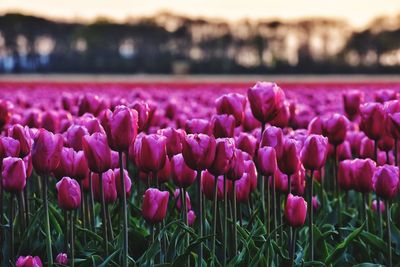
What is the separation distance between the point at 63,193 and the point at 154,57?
257 ft

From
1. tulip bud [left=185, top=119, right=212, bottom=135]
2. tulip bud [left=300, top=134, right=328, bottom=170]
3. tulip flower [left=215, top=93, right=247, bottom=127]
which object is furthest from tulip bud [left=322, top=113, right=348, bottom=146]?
tulip bud [left=300, top=134, right=328, bottom=170]

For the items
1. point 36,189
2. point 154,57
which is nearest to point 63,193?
point 36,189

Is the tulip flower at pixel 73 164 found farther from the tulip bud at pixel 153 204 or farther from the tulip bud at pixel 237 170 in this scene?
the tulip bud at pixel 237 170

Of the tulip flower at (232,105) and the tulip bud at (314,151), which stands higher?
the tulip flower at (232,105)

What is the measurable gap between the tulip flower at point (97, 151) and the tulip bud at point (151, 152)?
0.36ft

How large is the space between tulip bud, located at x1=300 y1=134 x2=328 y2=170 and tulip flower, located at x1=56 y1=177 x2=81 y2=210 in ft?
2.53

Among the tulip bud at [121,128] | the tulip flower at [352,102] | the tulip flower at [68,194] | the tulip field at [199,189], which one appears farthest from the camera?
the tulip flower at [352,102]

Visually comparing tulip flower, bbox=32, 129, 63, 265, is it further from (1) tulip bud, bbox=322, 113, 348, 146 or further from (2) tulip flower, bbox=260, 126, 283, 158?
(1) tulip bud, bbox=322, 113, 348, 146

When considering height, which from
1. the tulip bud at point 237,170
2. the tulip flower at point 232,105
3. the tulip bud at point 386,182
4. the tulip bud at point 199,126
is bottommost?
the tulip bud at point 386,182

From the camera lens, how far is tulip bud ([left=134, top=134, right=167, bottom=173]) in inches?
90.0

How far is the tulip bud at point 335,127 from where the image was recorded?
10.1ft

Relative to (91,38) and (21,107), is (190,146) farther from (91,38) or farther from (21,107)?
(91,38)

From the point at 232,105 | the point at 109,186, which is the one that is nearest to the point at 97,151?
the point at 109,186

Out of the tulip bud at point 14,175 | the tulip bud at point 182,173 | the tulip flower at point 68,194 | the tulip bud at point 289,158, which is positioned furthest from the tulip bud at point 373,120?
the tulip bud at point 14,175
